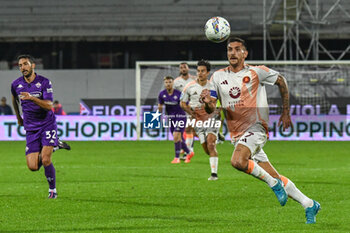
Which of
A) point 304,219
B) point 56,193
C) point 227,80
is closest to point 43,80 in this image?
point 56,193

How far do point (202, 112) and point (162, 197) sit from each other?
5.10 metres

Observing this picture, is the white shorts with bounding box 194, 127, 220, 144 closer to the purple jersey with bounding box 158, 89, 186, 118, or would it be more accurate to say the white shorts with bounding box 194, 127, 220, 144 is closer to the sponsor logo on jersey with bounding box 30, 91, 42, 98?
the purple jersey with bounding box 158, 89, 186, 118

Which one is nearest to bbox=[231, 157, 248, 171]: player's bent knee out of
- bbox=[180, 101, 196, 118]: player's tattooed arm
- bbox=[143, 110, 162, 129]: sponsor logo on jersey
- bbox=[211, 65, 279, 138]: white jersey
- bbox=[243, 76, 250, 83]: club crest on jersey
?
bbox=[211, 65, 279, 138]: white jersey

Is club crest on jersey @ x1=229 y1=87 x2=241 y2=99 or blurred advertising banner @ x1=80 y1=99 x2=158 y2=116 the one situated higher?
club crest on jersey @ x1=229 y1=87 x2=241 y2=99

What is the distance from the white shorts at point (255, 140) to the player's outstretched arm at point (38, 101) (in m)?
3.22

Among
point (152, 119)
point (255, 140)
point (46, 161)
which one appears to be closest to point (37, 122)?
point (46, 161)

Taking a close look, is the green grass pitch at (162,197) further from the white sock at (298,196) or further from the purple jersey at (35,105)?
the purple jersey at (35,105)

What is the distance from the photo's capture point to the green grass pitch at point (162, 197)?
8.30m

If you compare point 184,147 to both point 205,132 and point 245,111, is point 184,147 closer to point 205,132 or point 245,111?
point 205,132

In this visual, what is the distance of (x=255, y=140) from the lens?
8406 millimetres

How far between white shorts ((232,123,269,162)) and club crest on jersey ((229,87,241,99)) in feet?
1.35

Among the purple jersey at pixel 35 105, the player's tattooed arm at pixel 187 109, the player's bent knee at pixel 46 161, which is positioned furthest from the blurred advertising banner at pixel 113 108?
the player's bent knee at pixel 46 161

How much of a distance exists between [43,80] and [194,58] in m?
28.1

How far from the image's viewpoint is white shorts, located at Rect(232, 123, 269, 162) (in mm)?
8367
